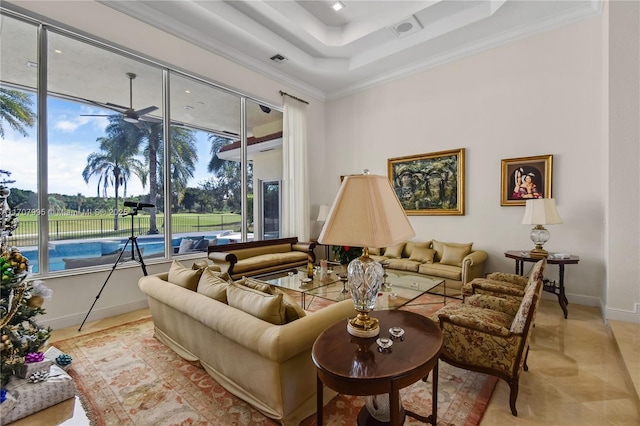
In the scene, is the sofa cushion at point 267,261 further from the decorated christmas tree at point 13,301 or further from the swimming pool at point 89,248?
the decorated christmas tree at point 13,301

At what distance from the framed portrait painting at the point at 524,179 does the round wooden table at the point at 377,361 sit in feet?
11.6

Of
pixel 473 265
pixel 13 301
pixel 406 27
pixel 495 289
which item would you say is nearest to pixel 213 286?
pixel 13 301

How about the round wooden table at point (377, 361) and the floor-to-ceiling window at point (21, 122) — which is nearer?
the round wooden table at point (377, 361)

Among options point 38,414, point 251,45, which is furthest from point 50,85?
point 38,414

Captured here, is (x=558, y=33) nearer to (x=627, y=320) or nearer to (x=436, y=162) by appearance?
(x=436, y=162)

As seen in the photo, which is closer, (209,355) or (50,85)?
(209,355)

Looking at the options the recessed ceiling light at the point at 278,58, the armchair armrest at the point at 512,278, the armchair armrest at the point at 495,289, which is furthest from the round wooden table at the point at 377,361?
the recessed ceiling light at the point at 278,58

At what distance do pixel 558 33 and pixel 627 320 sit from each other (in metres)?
3.71

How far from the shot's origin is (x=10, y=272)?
5.21 ft

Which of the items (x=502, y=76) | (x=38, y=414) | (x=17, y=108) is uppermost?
(x=502, y=76)

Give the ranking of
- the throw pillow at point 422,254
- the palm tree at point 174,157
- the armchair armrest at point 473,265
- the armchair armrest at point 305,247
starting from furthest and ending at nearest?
the armchair armrest at point 305,247 → the throw pillow at point 422,254 → the palm tree at point 174,157 → the armchair armrest at point 473,265

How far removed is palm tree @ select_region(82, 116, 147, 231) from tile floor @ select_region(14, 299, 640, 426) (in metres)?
1.75

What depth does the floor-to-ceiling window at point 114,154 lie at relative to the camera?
3180 mm

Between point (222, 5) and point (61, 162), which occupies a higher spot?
point (222, 5)
